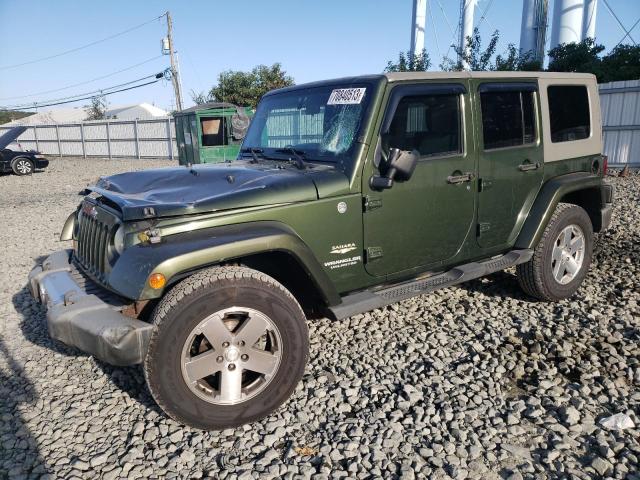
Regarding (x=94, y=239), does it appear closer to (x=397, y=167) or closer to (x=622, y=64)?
(x=397, y=167)

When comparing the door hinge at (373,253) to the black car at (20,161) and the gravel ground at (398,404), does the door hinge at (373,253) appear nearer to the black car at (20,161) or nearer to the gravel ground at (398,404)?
the gravel ground at (398,404)

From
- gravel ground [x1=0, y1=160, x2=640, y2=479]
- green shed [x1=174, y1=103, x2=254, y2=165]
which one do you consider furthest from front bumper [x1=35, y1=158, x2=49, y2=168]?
gravel ground [x1=0, y1=160, x2=640, y2=479]

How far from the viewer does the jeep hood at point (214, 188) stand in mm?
2738

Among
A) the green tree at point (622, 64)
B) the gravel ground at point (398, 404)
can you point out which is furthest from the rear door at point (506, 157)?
the green tree at point (622, 64)

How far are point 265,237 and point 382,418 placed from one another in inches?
50.7

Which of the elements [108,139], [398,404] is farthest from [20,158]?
[398,404]

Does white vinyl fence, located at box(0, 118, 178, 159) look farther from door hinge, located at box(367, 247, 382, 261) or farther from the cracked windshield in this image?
door hinge, located at box(367, 247, 382, 261)

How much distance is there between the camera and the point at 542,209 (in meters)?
4.13

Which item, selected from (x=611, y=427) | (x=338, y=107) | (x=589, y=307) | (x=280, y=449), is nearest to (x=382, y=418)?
(x=280, y=449)

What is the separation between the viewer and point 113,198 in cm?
298

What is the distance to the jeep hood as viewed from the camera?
8.98ft

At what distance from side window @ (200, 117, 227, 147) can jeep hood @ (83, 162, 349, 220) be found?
13.1 metres

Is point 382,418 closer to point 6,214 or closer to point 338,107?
point 338,107

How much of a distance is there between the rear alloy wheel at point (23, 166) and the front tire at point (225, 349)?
62.1ft
